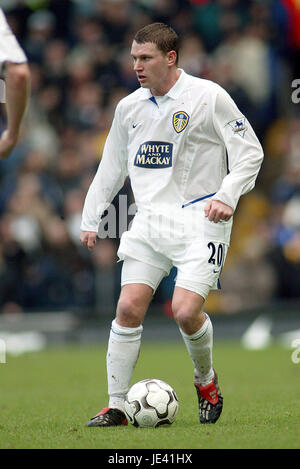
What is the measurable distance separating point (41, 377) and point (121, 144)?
441cm

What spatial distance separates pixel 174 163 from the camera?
21.5 ft

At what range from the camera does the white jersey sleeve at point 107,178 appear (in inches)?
267

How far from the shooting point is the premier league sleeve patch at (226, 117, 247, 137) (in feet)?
21.1

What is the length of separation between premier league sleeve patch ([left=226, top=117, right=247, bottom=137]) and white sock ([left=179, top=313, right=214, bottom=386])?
123 centimetres

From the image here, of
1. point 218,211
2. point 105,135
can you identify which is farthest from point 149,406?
point 105,135

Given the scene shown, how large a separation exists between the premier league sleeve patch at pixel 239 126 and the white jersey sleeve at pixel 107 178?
76 centimetres

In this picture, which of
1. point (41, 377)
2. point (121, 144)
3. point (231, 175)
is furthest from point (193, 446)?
point (41, 377)

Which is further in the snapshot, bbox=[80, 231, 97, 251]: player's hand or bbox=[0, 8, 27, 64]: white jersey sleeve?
bbox=[80, 231, 97, 251]: player's hand

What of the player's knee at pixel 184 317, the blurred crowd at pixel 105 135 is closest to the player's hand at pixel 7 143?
the player's knee at pixel 184 317

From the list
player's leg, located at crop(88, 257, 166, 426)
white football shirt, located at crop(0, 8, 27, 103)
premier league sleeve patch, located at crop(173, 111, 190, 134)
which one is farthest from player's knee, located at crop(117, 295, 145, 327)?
white football shirt, located at crop(0, 8, 27, 103)

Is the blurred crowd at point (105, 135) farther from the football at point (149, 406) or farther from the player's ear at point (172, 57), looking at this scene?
the football at point (149, 406)

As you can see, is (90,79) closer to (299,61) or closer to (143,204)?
(299,61)

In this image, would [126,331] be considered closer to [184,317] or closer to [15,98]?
[184,317]

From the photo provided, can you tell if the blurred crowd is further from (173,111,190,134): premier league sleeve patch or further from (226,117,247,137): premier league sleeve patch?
(226,117,247,137): premier league sleeve patch
